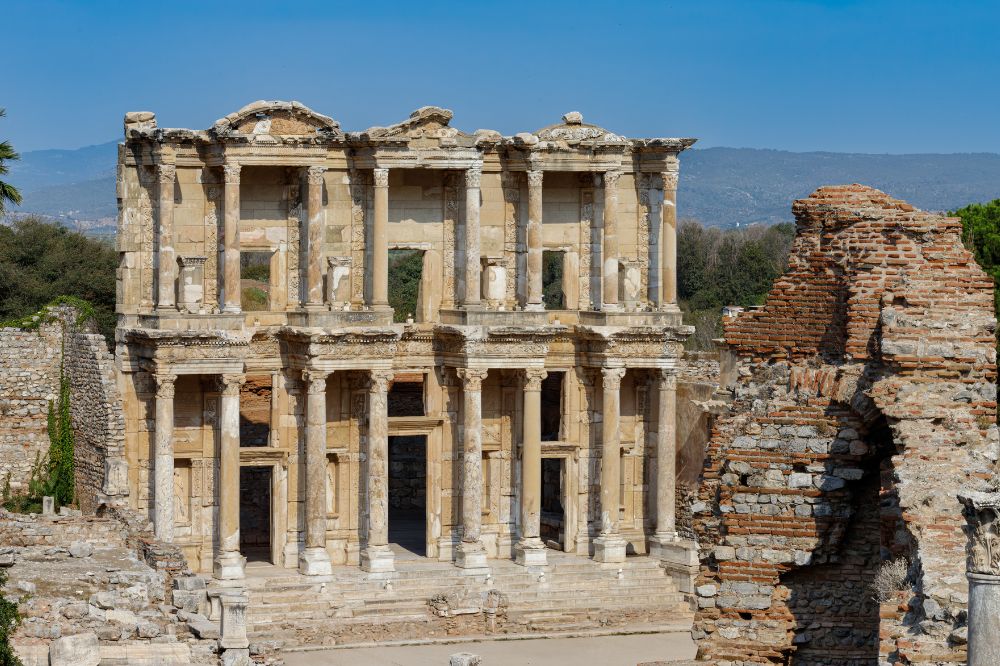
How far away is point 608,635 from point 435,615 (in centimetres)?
317

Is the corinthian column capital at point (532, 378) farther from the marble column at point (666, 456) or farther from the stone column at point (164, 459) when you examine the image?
the stone column at point (164, 459)

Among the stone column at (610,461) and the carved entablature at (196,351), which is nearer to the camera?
the carved entablature at (196,351)

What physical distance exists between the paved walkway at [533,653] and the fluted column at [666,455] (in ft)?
12.3

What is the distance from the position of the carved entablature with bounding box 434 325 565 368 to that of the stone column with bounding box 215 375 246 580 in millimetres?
4352

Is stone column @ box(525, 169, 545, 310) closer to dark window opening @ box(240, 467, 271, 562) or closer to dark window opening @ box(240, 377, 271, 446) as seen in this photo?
dark window opening @ box(240, 377, 271, 446)

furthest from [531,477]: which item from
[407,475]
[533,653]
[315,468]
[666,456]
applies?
[407,475]

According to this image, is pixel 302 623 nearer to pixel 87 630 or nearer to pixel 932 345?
pixel 87 630

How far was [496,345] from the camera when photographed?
38.7 meters

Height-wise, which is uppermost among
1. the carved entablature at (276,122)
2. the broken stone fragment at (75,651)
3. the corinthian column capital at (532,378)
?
the carved entablature at (276,122)

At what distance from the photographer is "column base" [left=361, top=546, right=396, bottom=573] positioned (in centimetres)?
Answer: 3744

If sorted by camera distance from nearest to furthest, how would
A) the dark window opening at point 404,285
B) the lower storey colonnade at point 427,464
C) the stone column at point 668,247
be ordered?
the lower storey colonnade at point 427,464
the stone column at point 668,247
the dark window opening at point 404,285

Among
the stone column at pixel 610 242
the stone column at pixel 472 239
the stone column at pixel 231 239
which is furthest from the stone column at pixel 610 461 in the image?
the stone column at pixel 231 239

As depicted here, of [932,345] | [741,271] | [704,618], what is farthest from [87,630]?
[741,271]

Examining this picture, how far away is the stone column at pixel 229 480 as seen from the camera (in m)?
36.5
